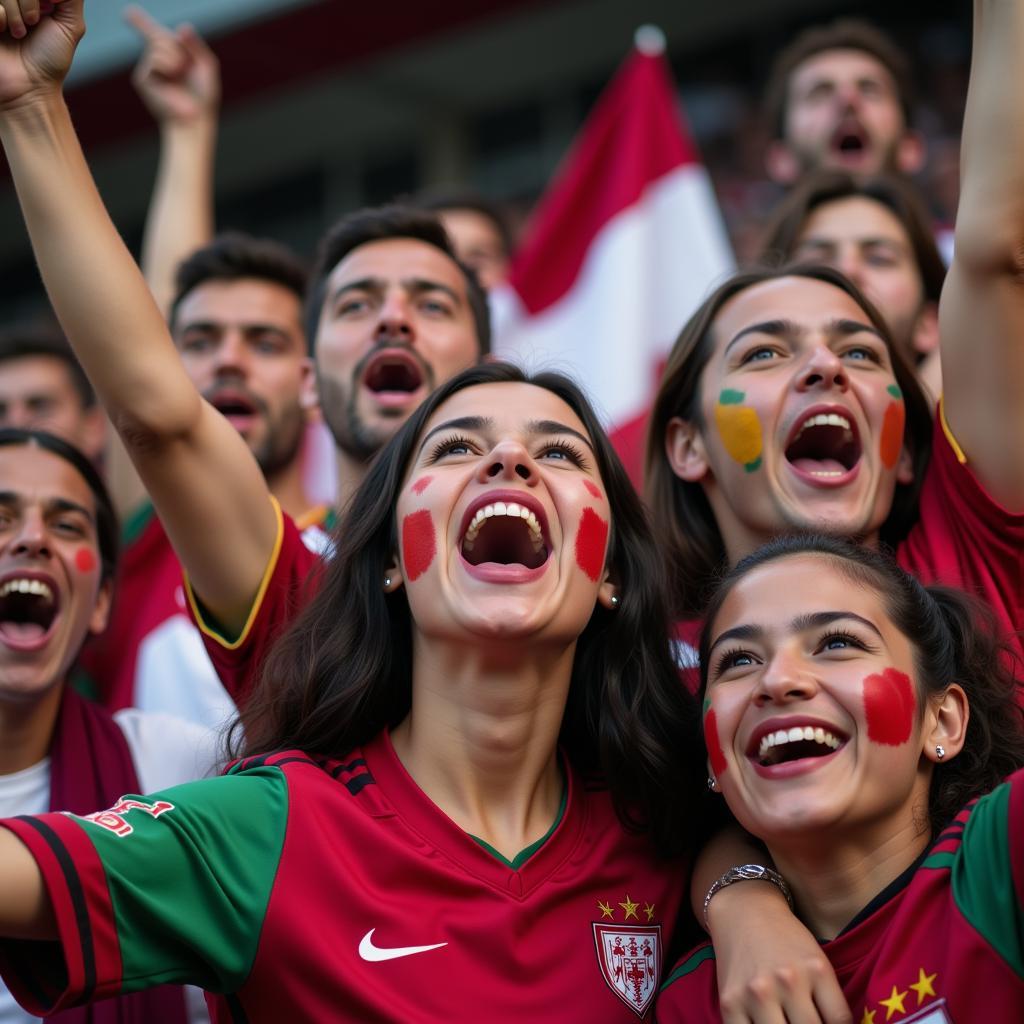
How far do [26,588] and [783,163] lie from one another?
3236 mm

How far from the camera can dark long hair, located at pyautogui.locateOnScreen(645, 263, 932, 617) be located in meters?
3.67

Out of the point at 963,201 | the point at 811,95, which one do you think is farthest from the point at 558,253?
the point at 963,201

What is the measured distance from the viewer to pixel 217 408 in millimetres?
4852

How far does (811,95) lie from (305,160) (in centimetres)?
803

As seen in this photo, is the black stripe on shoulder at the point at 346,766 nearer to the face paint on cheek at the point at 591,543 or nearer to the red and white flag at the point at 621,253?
the face paint on cheek at the point at 591,543

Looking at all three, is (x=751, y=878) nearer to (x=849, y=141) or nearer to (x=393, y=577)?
(x=393, y=577)

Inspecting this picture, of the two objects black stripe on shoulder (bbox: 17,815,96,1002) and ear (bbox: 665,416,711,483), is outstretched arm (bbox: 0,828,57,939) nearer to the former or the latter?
black stripe on shoulder (bbox: 17,815,96,1002)

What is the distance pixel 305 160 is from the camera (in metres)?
13.0

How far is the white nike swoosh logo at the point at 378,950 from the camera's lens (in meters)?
2.62

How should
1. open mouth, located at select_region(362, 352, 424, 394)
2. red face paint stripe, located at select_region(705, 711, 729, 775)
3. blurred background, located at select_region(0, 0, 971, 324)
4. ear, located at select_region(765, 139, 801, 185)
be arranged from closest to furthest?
red face paint stripe, located at select_region(705, 711, 729, 775)
open mouth, located at select_region(362, 352, 424, 394)
ear, located at select_region(765, 139, 801, 185)
blurred background, located at select_region(0, 0, 971, 324)

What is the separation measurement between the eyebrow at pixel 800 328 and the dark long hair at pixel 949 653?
0.74m

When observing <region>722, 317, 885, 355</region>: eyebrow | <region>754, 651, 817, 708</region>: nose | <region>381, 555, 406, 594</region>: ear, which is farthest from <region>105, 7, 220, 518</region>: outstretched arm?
<region>754, 651, 817, 708</region>: nose

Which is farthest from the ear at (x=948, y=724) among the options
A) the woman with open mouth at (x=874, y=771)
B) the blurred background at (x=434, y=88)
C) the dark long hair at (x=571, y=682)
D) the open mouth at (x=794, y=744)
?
the blurred background at (x=434, y=88)

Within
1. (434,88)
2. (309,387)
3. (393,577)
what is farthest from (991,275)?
(434,88)
